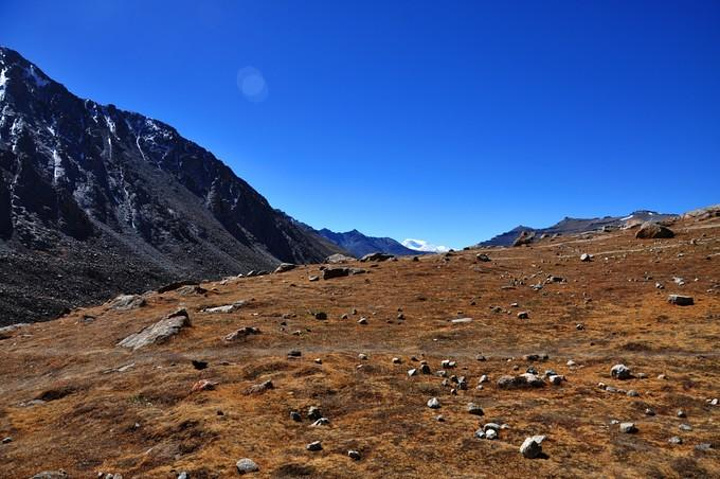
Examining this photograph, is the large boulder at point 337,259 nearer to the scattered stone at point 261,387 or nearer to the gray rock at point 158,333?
the gray rock at point 158,333

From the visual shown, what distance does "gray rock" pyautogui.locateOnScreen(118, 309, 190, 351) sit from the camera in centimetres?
3072

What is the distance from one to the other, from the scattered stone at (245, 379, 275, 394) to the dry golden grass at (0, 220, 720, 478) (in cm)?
41

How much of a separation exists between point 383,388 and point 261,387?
4.71 m

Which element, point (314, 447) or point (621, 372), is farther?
point (621, 372)

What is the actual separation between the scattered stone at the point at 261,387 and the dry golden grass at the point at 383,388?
0.41 meters

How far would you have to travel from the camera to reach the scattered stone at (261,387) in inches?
755

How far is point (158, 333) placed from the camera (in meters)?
31.4

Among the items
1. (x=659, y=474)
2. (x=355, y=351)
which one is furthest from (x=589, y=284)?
(x=659, y=474)

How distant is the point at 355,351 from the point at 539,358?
906cm

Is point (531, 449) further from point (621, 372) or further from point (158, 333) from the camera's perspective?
point (158, 333)

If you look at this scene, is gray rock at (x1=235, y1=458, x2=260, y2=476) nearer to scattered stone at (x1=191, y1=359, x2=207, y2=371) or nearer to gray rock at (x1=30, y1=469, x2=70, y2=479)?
gray rock at (x1=30, y1=469, x2=70, y2=479)

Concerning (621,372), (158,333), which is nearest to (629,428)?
(621,372)

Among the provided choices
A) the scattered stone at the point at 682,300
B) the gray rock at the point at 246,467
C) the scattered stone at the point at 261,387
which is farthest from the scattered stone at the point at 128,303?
the scattered stone at the point at 682,300

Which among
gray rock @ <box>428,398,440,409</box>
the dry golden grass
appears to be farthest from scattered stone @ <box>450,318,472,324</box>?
gray rock @ <box>428,398,440,409</box>
